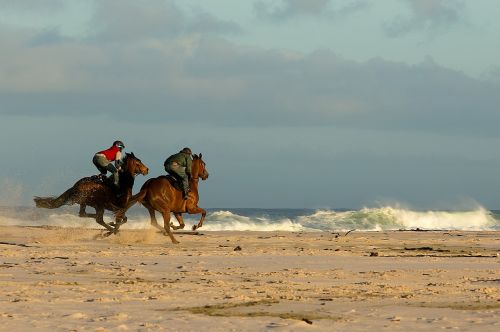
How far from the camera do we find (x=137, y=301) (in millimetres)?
11852

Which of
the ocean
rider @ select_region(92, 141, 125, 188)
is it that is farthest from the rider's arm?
the ocean

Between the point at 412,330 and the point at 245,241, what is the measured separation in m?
18.0

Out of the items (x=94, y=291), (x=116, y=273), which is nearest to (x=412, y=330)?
(x=94, y=291)

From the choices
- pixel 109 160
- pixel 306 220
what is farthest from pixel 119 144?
pixel 306 220

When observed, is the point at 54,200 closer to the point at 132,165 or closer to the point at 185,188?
the point at 132,165

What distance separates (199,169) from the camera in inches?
976

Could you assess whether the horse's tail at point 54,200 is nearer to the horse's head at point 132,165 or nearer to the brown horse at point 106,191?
the brown horse at point 106,191

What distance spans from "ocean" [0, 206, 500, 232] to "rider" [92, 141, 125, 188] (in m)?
9.59

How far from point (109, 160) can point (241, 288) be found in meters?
11.4

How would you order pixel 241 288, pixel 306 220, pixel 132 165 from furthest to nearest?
pixel 306 220 < pixel 132 165 < pixel 241 288

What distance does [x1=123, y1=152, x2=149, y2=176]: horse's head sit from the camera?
24234 mm

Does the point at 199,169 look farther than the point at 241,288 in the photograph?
Yes

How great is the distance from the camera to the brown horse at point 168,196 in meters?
24.1

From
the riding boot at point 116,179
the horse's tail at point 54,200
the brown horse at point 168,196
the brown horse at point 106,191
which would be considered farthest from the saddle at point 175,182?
the horse's tail at point 54,200
